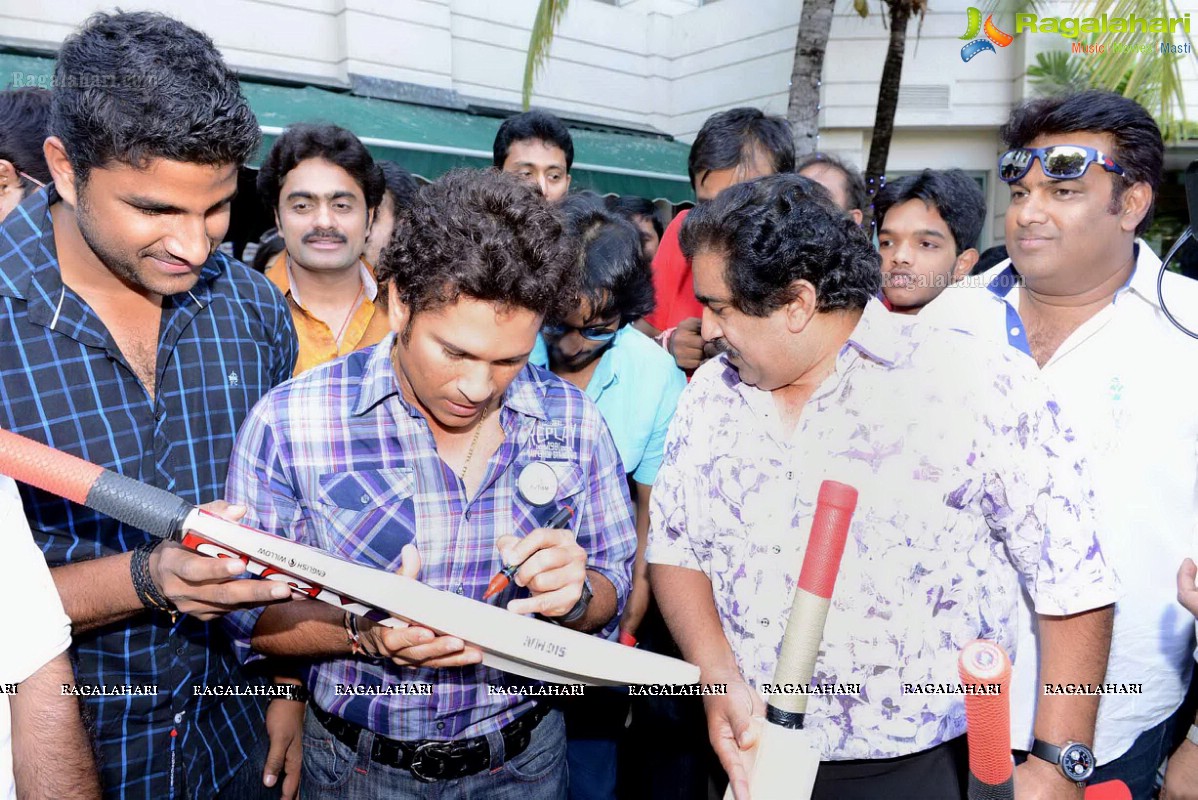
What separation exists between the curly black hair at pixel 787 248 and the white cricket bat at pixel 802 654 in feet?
3.46

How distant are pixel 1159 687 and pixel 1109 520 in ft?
1.71

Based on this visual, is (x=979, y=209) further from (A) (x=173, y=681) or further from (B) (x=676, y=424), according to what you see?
(A) (x=173, y=681)

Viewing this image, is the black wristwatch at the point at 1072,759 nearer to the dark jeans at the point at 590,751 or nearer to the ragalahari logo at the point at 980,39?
the dark jeans at the point at 590,751

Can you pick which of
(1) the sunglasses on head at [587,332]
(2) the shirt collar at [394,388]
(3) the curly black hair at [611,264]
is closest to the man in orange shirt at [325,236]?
(1) the sunglasses on head at [587,332]

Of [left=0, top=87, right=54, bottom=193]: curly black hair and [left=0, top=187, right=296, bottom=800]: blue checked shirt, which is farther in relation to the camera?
[left=0, top=87, right=54, bottom=193]: curly black hair

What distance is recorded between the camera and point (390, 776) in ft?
6.34

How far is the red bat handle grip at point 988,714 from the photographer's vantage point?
1.01 m

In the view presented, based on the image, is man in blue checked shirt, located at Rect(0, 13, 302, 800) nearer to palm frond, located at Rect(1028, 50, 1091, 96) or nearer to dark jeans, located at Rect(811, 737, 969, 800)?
dark jeans, located at Rect(811, 737, 969, 800)

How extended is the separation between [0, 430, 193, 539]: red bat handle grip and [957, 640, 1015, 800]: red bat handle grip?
123 cm

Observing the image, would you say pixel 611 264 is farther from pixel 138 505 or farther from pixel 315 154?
pixel 138 505

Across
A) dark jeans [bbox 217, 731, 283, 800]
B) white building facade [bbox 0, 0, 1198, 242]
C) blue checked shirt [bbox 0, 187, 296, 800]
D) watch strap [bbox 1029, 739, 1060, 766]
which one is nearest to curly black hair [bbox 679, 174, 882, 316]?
watch strap [bbox 1029, 739, 1060, 766]

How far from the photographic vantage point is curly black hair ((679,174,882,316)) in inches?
80.5

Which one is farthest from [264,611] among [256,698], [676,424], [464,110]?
[464,110]

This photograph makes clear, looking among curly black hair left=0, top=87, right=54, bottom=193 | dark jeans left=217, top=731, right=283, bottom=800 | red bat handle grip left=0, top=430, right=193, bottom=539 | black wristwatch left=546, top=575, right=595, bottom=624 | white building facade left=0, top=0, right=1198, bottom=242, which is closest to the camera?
red bat handle grip left=0, top=430, right=193, bottom=539
